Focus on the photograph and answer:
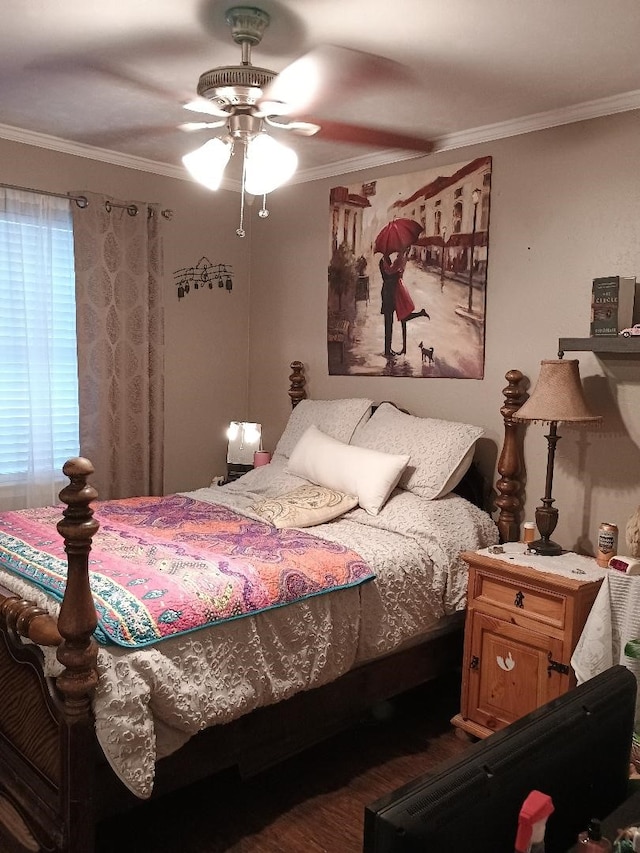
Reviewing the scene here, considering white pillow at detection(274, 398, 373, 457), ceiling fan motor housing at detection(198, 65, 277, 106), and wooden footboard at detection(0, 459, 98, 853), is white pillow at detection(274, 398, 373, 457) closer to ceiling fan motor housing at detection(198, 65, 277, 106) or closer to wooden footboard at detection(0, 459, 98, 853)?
ceiling fan motor housing at detection(198, 65, 277, 106)

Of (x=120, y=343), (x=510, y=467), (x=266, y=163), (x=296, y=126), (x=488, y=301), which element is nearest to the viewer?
(x=266, y=163)

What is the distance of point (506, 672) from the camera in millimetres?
2682

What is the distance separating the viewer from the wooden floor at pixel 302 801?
2133 mm

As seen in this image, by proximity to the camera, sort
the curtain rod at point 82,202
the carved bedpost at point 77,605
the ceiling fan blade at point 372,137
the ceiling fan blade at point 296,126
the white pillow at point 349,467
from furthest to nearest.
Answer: the curtain rod at point 82,202
the ceiling fan blade at point 372,137
the white pillow at point 349,467
the ceiling fan blade at point 296,126
the carved bedpost at point 77,605

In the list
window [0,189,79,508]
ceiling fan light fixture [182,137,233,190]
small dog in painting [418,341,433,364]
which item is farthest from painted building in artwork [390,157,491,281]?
window [0,189,79,508]

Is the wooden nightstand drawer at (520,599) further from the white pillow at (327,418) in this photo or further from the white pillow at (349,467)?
the white pillow at (327,418)

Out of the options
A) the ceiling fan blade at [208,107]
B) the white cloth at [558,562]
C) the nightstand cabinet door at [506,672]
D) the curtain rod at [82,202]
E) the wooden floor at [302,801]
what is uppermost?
the ceiling fan blade at [208,107]

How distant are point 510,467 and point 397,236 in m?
1.35

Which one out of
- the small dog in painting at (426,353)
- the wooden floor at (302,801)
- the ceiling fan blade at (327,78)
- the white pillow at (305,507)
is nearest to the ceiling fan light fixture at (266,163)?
the ceiling fan blade at (327,78)

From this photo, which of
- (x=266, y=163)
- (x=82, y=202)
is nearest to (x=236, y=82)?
(x=266, y=163)

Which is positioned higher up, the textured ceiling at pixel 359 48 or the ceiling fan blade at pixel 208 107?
the textured ceiling at pixel 359 48

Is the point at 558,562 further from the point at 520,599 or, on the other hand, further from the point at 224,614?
the point at 224,614

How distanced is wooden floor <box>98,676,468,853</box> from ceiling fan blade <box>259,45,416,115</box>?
225 centimetres

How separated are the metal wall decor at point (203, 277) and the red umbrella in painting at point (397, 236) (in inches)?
43.3
